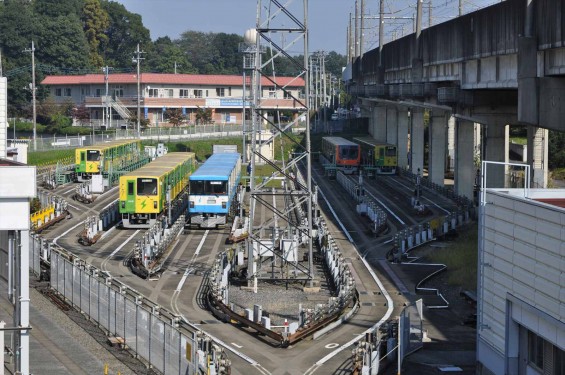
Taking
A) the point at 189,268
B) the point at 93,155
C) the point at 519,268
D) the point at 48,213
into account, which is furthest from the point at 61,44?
the point at 519,268

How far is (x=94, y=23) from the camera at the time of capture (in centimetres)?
14462

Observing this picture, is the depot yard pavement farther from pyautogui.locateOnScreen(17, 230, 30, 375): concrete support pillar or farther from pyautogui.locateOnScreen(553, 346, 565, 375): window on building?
pyautogui.locateOnScreen(17, 230, 30, 375): concrete support pillar

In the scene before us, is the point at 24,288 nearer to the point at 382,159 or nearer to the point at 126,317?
the point at 126,317

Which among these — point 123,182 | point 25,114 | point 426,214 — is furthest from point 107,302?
point 25,114

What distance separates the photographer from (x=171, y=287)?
32.0m

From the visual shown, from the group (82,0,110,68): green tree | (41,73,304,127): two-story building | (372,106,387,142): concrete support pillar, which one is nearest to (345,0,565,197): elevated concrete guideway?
(372,106,387,142): concrete support pillar

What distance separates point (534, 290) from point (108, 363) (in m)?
8.93

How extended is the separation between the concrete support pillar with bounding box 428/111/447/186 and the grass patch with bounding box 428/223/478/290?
1897 centimetres

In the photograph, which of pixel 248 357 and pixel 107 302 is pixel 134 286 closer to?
pixel 107 302

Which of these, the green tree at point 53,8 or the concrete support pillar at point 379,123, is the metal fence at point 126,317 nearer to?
the concrete support pillar at point 379,123

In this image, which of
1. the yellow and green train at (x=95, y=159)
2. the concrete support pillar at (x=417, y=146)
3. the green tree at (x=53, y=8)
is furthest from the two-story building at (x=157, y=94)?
the yellow and green train at (x=95, y=159)

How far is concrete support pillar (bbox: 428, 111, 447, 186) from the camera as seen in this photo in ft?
204

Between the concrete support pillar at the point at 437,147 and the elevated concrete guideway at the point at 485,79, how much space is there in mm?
59

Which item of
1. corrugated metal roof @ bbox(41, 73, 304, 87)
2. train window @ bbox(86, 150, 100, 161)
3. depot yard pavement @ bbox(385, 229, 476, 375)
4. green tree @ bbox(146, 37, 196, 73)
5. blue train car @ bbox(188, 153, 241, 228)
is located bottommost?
depot yard pavement @ bbox(385, 229, 476, 375)
